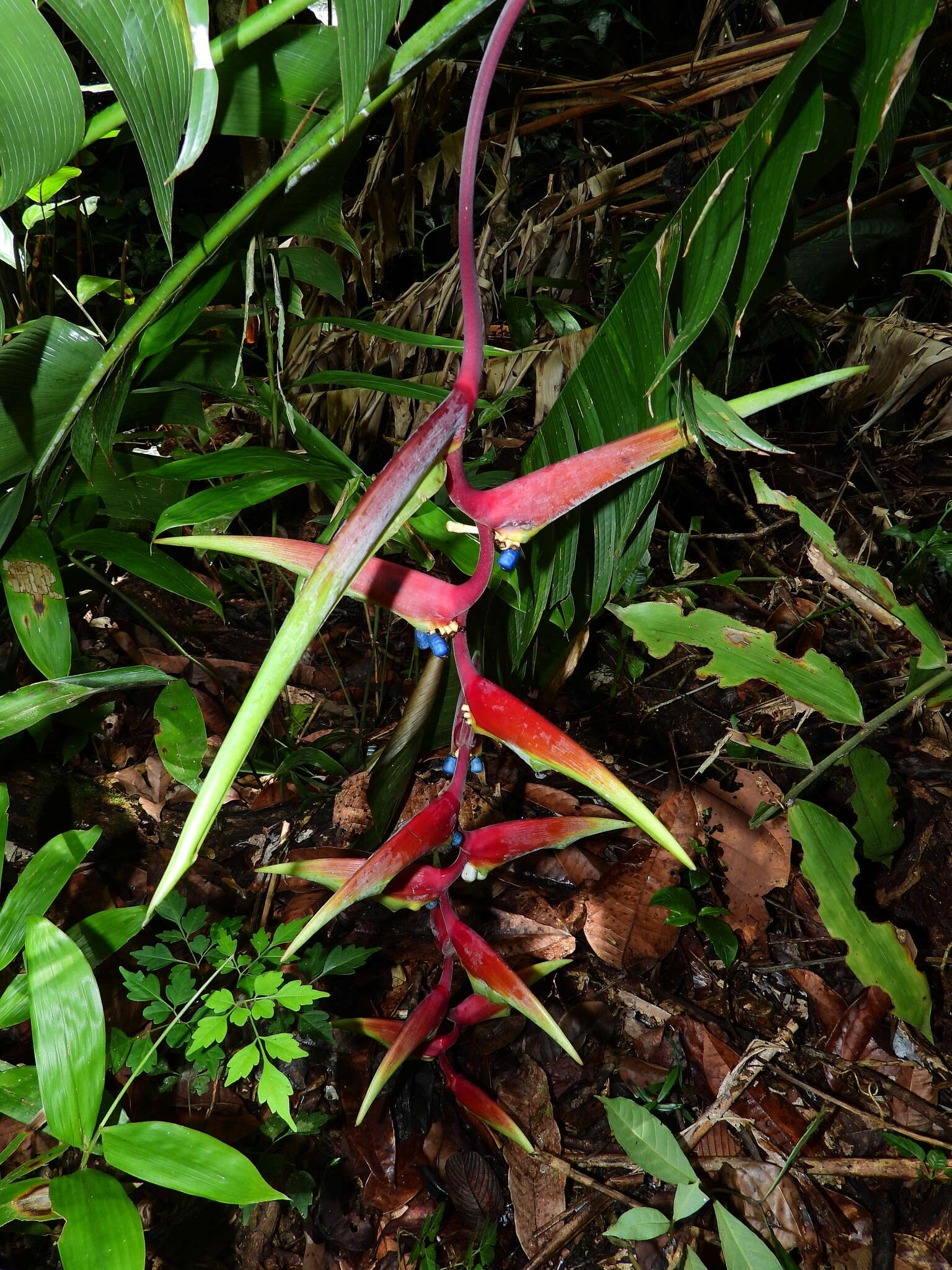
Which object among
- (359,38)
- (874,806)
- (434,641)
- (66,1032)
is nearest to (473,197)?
(359,38)

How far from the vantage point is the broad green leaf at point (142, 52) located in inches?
16.5

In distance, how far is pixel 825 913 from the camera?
0.73 m

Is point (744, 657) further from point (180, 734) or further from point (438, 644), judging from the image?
point (180, 734)

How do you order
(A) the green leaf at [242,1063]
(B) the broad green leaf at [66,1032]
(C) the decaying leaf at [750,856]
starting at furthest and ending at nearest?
1. (C) the decaying leaf at [750,856]
2. (A) the green leaf at [242,1063]
3. (B) the broad green leaf at [66,1032]

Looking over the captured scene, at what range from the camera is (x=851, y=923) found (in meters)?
0.73

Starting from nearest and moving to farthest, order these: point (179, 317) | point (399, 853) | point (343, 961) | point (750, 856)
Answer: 1. point (399, 853)
2. point (179, 317)
3. point (343, 961)
4. point (750, 856)

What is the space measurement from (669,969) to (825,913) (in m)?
0.36

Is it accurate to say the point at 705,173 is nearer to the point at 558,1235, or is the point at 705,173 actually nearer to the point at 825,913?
the point at 825,913

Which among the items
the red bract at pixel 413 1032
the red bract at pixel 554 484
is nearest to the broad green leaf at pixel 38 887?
the red bract at pixel 413 1032

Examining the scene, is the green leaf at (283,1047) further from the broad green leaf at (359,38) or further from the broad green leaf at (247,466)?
the broad green leaf at (359,38)

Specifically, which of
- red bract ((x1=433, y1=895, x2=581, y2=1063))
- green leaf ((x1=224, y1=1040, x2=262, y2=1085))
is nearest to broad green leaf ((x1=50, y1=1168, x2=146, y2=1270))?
green leaf ((x1=224, y1=1040, x2=262, y2=1085))

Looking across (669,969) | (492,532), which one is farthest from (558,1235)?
Result: (492,532)

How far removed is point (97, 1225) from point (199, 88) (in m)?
0.65

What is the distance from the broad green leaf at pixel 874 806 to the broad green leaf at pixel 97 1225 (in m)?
0.76
